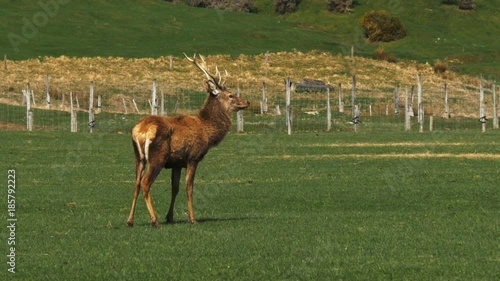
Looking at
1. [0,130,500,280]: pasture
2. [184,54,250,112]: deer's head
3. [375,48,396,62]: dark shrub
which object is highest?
[375,48,396,62]: dark shrub

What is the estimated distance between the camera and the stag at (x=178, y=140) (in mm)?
18203

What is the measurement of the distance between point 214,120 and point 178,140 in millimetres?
1318

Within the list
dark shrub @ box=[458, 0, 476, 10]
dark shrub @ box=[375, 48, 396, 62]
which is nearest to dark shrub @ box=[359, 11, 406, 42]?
dark shrub @ box=[458, 0, 476, 10]

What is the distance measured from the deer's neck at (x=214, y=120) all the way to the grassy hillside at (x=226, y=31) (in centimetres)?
7504

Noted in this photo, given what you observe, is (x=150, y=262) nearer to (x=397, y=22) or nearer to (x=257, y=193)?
(x=257, y=193)

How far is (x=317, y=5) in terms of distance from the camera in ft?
459

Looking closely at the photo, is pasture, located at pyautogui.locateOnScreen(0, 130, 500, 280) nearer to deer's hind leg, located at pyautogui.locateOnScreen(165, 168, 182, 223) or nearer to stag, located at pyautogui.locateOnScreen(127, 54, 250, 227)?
deer's hind leg, located at pyautogui.locateOnScreen(165, 168, 182, 223)

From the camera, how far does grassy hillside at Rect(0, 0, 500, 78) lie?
10281 cm

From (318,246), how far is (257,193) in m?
9.14

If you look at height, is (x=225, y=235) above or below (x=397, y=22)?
below

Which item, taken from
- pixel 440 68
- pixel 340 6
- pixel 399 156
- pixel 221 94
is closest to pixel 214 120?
pixel 221 94

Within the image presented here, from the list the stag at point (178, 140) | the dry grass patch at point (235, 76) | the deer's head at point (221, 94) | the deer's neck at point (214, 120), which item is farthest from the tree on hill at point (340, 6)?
the deer's neck at point (214, 120)

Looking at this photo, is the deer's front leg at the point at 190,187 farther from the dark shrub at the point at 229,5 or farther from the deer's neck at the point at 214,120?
the dark shrub at the point at 229,5

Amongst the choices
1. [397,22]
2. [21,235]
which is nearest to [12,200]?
[21,235]
